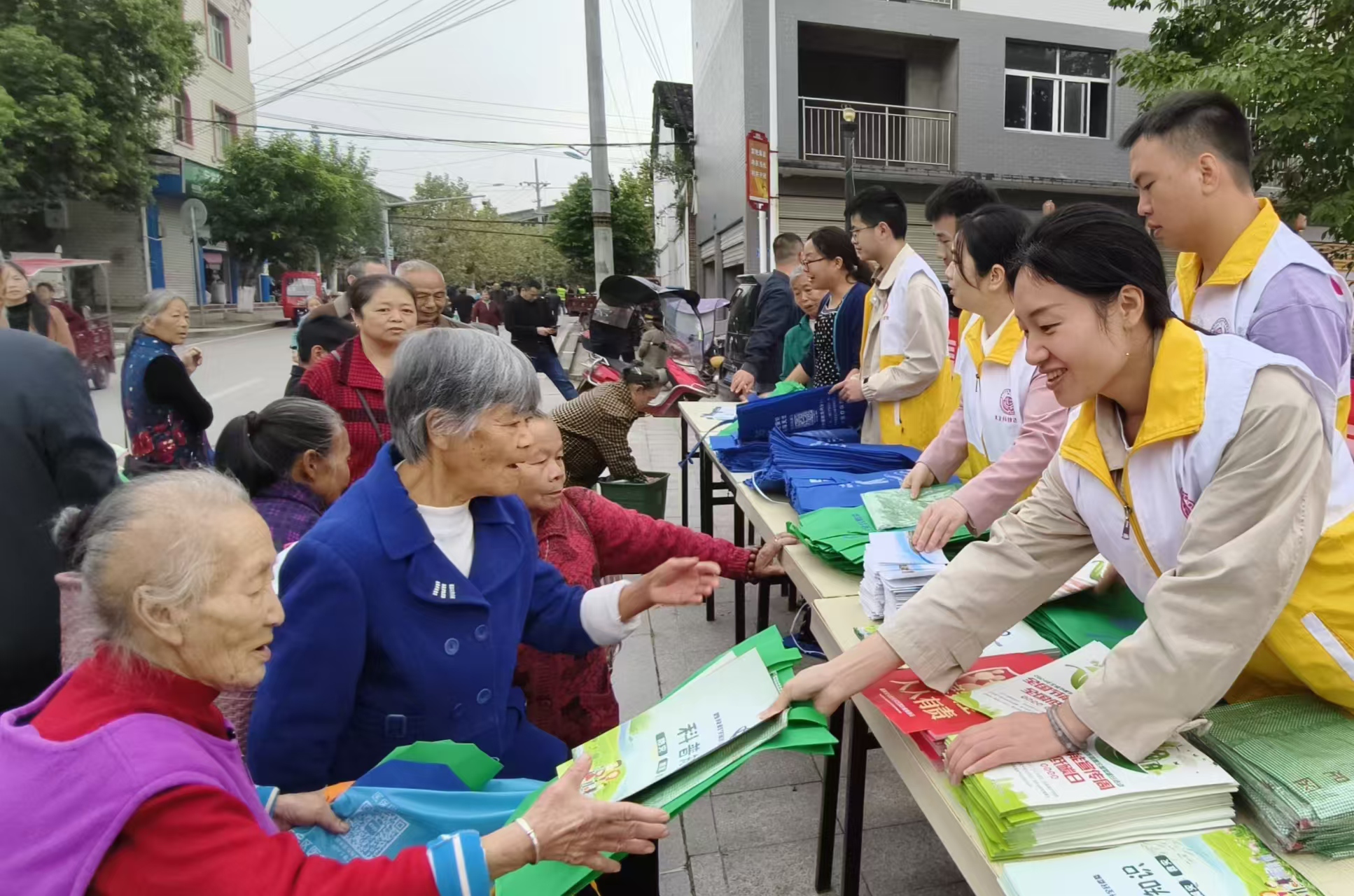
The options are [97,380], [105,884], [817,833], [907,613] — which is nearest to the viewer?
[105,884]

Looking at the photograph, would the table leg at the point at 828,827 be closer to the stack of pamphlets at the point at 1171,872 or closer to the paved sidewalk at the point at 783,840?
the paved sidewalk at the point at 783,840

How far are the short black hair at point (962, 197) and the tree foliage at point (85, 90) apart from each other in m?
17.8

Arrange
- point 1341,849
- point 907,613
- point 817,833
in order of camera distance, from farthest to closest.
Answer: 1. point 817,833
2. point 907,613
3. point 1341,849

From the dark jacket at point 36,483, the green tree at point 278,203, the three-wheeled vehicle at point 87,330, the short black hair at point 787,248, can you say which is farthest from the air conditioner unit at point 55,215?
the dark jacket at point 36,483

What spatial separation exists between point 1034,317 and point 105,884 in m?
1.36

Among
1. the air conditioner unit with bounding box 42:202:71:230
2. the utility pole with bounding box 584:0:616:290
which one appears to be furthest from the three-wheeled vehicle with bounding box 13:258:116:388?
the air conditioner unit with bounding box 42:202:71:230

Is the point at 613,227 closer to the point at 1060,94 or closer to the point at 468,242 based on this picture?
the point at 1060,94

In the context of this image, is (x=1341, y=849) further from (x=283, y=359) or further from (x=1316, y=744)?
(x=283, y=359)

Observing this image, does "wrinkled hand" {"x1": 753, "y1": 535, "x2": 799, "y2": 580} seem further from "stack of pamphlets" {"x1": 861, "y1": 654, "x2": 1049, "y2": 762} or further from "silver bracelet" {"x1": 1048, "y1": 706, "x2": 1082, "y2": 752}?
"silver bracelet" {"x1": 1048, "y1": 706, "x2": 1082, "y2": 752}

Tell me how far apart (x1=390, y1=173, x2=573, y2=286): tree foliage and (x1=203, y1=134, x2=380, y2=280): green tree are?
84.3 feet

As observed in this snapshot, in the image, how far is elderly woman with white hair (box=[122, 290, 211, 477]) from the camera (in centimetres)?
356

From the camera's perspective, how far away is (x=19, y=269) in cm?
392

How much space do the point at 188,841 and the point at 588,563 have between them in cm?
133

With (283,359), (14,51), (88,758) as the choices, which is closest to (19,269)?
(88,758)
